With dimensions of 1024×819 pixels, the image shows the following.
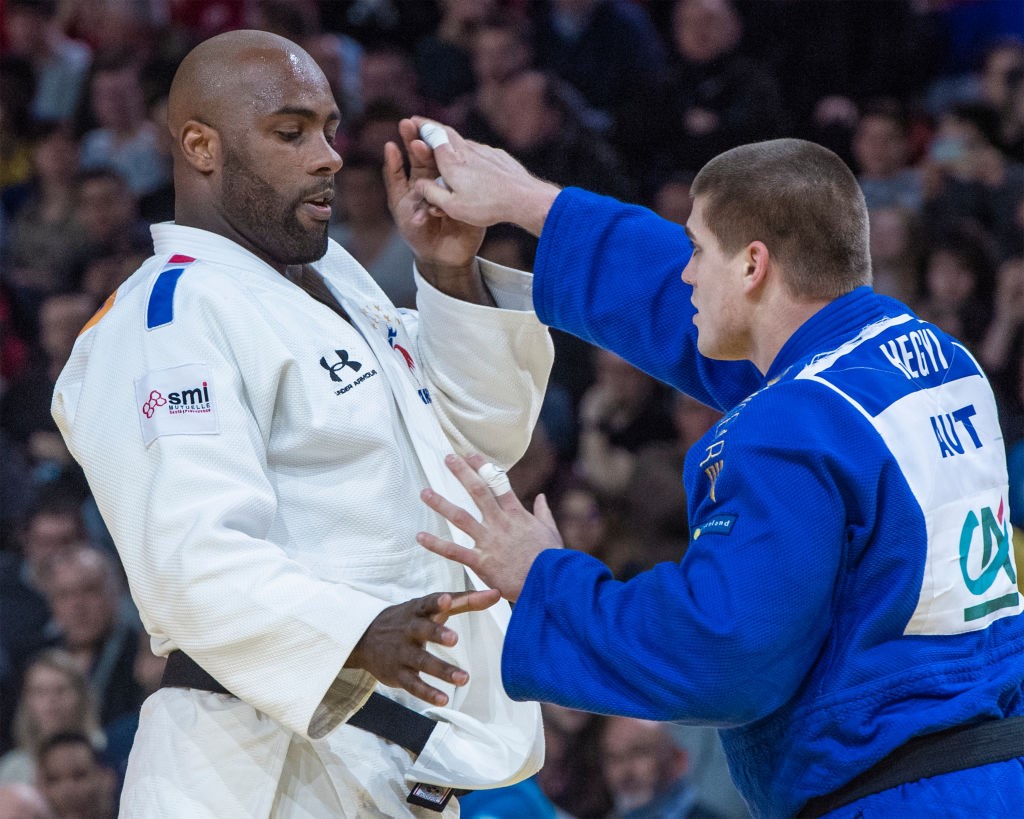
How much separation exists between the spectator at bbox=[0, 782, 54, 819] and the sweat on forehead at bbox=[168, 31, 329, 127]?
Result: 3391mm

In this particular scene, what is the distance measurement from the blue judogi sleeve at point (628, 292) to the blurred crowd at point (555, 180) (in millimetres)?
2135

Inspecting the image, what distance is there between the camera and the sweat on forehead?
276 centimetres

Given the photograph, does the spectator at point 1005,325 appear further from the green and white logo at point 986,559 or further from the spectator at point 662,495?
the green and white logo at point 986,559

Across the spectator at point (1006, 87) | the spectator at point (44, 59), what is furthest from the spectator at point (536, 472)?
the spectator at point (44, 59)

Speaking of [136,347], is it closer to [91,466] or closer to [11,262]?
[91,466]

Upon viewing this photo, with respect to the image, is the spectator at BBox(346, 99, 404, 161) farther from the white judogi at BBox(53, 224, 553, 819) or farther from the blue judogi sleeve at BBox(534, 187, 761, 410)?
the white judogi at BBox(53, 224, 553, 819)

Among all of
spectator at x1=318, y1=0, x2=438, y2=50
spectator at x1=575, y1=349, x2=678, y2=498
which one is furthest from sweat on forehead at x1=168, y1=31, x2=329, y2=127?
spectator at x1=318, y1=0, x2=438, y2=50

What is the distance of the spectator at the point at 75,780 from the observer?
529 cm

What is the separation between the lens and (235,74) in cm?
276

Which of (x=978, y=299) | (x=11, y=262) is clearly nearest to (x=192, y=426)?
(x=978, y=299)

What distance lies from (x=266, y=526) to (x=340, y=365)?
369 millimetres

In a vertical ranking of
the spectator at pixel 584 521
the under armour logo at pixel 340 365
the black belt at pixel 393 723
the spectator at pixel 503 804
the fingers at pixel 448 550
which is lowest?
the spectator at pixel 503 804

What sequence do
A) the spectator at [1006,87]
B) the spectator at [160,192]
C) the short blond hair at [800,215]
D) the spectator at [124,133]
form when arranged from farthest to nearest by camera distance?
the spectator at [124,133] → the spectator at [160,192] → the spectator at [1006,87] → the short blond hair at [800,215]

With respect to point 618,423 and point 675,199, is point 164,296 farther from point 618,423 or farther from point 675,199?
point 675,199
